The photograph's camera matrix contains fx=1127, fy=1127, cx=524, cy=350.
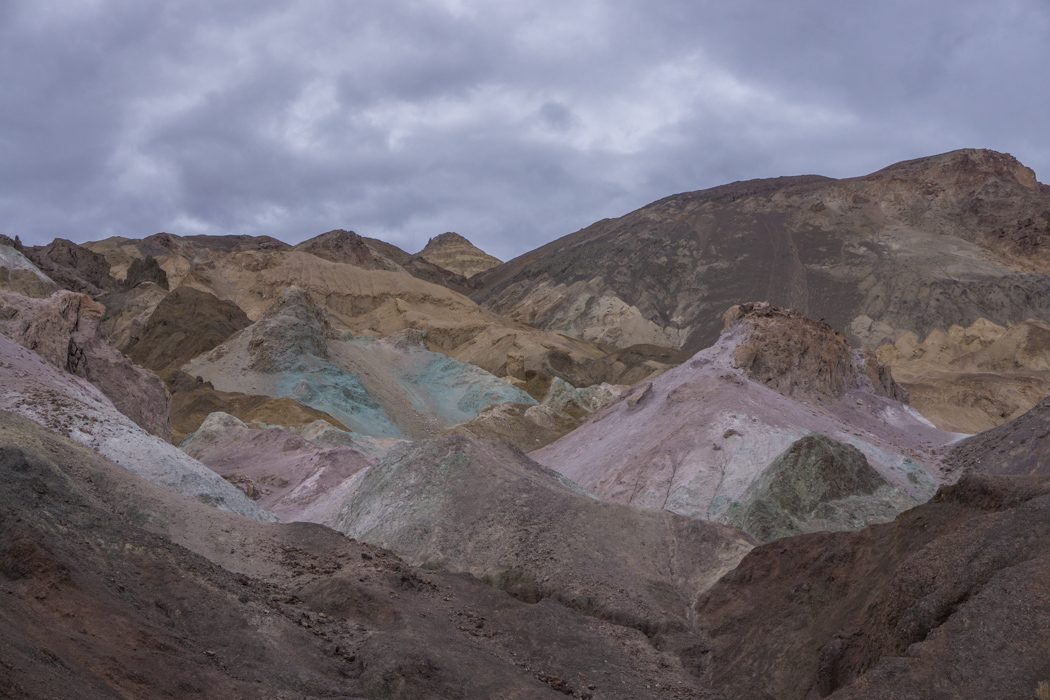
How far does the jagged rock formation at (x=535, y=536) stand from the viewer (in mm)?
16047

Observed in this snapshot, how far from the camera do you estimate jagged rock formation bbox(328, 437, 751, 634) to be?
16.0m

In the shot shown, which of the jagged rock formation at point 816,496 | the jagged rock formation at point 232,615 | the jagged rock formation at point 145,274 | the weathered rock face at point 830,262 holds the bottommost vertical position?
the jagged rock formation at point 232,615

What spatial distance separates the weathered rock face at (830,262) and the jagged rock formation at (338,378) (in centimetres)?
3986

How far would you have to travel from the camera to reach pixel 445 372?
51500 mm

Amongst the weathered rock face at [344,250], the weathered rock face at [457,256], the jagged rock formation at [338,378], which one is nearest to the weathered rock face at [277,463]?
the jagged rock formation at [338,378]

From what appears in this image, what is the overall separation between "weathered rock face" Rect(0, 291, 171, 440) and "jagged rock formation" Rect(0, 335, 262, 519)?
220cm

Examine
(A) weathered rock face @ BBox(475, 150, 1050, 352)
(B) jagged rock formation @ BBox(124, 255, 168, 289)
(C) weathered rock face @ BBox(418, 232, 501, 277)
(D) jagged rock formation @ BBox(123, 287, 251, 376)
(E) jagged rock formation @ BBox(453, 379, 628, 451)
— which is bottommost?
(E) jagged rock formation @ BBox(453, 379, 628, 451)

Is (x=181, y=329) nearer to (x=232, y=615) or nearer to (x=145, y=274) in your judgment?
(x=145, y=274)

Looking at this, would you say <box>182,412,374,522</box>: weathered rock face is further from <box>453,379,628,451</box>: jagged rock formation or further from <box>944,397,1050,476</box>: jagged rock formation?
<box>944,397,1050,476</box>: jagged rock formation

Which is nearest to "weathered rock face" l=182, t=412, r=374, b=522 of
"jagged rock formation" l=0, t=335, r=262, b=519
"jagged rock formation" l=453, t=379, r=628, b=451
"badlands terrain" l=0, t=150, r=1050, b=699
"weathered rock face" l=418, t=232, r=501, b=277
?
"badlands terrain" l=0, t=150, r=1050, b=699

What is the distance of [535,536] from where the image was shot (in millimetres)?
17125

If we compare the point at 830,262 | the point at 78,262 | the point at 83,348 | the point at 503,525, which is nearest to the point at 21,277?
the point at 78,262

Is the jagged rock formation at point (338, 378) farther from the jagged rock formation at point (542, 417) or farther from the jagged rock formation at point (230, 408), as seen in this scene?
the jagged rock formation at point (542, 417)

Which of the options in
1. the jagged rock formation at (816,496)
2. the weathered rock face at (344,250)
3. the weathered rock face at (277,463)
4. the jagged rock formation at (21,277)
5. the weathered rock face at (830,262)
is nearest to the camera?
the jagged rock formation at (816,496)
